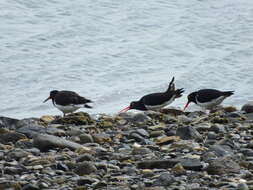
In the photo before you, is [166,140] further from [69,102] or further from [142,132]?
[69,102]

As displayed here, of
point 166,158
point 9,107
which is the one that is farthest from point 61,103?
point 166,158

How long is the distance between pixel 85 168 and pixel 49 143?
1.32 metres

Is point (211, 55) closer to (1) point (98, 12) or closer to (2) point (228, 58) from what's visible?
(2) point (228, 58)

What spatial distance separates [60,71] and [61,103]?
664 cm

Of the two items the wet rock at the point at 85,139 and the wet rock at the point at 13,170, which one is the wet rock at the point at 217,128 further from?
→ the wet rock at the point at 13,170

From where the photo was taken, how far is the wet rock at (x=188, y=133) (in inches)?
352

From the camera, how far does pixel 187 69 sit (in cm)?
1909

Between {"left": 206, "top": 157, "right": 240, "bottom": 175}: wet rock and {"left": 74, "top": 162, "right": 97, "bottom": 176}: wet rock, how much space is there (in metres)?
1.15

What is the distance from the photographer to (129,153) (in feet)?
26.4

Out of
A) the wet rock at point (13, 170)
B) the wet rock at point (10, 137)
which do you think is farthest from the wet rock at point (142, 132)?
the wet rock at point (13, 170)

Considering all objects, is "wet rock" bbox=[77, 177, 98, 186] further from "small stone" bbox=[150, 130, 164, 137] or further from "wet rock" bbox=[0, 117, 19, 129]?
"wet rock" bbox=[0, 117, 19, 129]

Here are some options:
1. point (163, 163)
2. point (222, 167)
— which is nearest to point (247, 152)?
point (222, 167)

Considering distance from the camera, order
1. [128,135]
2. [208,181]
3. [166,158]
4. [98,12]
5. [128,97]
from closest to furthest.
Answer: [208,181] < [166,158] < [128,135] < [128,97] < [98,12]

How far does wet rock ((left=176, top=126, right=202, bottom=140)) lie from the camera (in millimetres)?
8930
